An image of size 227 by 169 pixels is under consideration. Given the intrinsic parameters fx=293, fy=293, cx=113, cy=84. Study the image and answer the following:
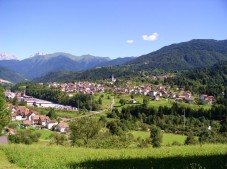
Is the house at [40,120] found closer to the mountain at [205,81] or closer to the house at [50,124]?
the house at [50,124]

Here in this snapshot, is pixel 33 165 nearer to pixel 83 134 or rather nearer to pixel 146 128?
pixel 83 134

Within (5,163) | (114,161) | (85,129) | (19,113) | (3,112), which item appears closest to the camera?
(114,161)

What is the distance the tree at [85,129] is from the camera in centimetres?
2086

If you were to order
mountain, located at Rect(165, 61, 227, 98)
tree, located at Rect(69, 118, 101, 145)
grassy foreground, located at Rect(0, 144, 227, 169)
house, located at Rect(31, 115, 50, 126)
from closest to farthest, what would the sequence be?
grassy foreground, located at Rect(0, 144, 227, 169) < tree, located at Rect(69, 118, 101, 145) < house, located at Rect(31, 115, 50, 126) < mountain, located at Rect(165, 61, 227, 98)

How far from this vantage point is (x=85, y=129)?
2098 cm

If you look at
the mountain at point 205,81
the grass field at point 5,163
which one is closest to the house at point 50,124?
the grass field at point 5,163

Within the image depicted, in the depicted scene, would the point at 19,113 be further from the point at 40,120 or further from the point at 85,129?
the point at 85,129

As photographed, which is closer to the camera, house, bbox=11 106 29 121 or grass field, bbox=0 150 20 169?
grass field, bbox=0 150 20 169

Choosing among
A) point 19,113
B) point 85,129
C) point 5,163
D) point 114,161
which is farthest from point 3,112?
point 19,113

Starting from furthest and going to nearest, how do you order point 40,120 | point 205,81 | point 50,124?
1. point 205,81
2. point 40,120
3. point 50,124

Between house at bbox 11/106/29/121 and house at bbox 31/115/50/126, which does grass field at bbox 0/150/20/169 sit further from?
house at bbox 11/106/29/121

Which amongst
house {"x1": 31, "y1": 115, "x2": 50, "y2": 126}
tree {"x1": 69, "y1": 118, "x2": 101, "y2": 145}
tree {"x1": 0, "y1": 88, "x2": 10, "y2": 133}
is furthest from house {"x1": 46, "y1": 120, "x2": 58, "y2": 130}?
tree {"x1": 0, "y1": 88, "x2": 10, "y2": 133}

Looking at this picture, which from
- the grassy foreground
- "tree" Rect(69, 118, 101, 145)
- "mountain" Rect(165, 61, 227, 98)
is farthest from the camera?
"mountain" Rect(165, 61, 227, 98)

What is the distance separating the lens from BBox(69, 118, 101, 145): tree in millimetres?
20859
